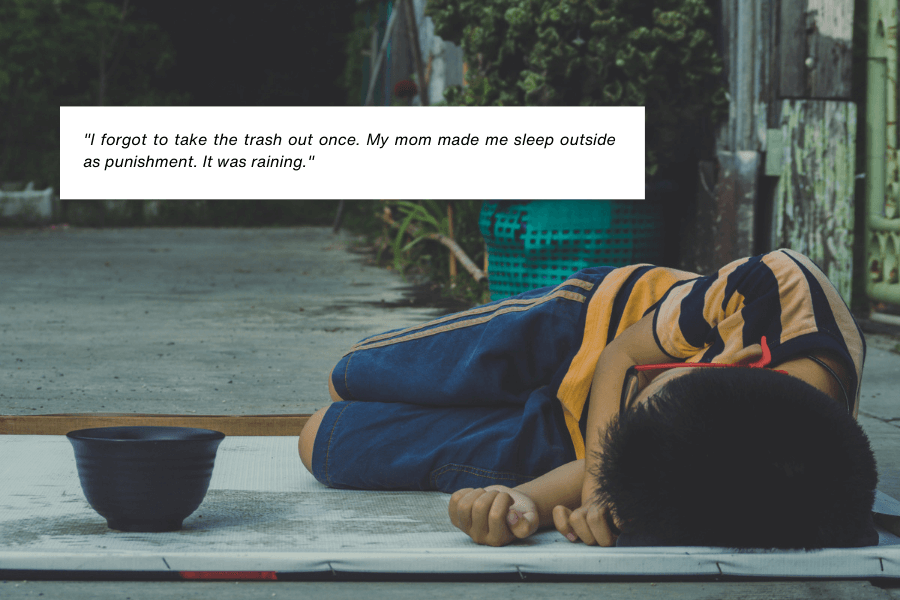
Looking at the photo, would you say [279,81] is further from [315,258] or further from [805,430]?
[805,430]

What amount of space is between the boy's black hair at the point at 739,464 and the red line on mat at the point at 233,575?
55 centimetres

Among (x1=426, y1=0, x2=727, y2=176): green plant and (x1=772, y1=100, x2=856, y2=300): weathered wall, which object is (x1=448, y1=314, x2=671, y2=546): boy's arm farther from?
(x1=772, y1=100, x2=856, y2=300): weathered wall

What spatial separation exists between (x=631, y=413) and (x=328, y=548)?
56 cm

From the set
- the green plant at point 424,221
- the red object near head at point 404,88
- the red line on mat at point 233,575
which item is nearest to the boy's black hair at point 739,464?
the red line on mat at point 233,575

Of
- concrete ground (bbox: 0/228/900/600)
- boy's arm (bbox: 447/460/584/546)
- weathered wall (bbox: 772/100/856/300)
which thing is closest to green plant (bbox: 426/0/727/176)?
weathered wall (bbox: 772/100/856/300)

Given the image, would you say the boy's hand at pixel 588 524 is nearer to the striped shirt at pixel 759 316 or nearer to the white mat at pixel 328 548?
the white mat at pixel 328 548

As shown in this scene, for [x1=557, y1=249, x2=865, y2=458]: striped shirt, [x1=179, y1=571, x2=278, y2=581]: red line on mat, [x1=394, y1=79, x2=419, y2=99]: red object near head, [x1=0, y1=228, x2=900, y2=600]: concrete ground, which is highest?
[x1=394, y1=79, x2=419, y2=99]: red object near head

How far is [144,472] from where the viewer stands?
1.62 metres

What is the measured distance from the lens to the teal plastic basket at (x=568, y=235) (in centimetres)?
418

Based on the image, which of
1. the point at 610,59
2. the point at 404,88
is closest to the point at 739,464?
the point at 610,59

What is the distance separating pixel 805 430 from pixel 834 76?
3.26m

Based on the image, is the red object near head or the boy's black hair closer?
the boy's black hair

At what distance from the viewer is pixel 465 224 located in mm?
6043

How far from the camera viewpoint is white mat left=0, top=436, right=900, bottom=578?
1.57 metres
